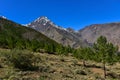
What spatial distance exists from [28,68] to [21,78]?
7.57 meters

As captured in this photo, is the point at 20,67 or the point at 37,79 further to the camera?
the point at 20,67

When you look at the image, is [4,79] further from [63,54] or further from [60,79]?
[63,54]

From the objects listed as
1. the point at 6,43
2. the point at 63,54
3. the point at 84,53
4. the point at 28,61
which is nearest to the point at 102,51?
the point at 28,61

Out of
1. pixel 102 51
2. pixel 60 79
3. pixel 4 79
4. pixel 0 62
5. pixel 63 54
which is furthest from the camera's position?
pixel 63 54

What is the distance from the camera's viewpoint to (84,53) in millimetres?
71812

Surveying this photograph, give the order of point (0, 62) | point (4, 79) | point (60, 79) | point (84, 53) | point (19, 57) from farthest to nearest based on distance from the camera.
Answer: point (84, 53), point (0, 62), point (19, 57), point (60, 79), point (4, 79)

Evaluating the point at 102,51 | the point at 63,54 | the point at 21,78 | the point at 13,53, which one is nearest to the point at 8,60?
the point at 13,53

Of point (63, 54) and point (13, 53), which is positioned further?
point (63, 54)

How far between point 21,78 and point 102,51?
2678cm

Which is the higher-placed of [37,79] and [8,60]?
[8,60]

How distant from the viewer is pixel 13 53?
30.6 m

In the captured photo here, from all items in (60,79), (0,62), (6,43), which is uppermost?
(6,43)

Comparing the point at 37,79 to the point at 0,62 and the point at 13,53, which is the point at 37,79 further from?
the point at 0,62

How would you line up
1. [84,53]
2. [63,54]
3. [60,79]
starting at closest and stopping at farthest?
[60,79], [84,53], [63,54]
